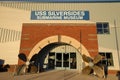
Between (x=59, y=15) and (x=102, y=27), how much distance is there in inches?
252

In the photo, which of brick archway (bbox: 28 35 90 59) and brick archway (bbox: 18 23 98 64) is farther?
brick archway (bbox: 18 23 98 64)

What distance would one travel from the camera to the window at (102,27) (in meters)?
24.4

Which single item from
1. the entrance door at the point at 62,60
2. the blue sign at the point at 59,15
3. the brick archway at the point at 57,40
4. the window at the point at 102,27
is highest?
the blue sign at the point at 59,15

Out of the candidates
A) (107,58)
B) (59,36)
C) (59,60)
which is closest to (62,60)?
(59,60)

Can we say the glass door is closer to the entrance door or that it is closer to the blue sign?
the entrance door

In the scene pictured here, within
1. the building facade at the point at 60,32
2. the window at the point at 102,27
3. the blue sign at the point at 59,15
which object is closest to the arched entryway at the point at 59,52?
the building facade at the point at 60,32

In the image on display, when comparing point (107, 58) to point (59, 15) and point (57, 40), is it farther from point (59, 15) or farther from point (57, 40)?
point (59, 15)

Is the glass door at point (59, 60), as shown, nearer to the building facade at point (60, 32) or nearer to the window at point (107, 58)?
the building facade at point (60, 32)

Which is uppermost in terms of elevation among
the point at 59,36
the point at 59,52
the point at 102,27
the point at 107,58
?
the point at 102,27

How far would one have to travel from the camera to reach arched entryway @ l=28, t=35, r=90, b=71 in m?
23.6

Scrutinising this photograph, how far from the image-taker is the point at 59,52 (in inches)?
973

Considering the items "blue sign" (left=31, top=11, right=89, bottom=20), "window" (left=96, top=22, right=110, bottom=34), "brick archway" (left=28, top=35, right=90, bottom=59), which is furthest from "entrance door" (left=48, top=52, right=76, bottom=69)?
"blue sign" (left=31, top=11, right=89, bottom=20)

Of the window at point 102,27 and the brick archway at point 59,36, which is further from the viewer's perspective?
the window at point 102,27

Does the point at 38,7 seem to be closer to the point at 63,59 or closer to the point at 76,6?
the point at 76,6
